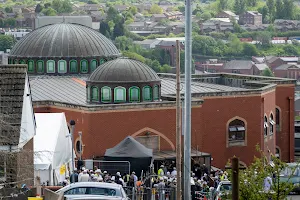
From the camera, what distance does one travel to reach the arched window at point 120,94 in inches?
1789

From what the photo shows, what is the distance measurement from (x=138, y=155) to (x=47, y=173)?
6.48 metres

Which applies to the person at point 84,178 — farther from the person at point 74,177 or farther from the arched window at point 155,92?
the arched window at point 155,92

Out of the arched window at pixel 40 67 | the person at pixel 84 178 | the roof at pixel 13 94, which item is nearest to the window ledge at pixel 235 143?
the arched window at pixel 40 67

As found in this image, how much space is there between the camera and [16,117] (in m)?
25.4

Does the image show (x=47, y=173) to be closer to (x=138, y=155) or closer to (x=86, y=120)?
(x=138, y=155)

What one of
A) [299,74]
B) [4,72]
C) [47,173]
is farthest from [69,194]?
[299,74]

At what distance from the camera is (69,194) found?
25.4m

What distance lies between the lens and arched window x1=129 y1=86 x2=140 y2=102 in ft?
150

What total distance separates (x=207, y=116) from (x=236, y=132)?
1442 mm

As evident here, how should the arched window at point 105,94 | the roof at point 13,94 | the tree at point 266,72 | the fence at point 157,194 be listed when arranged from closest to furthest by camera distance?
the roof at point 13,94, the fence at point 157,194, the arched window at point 105,94, the tree at point 266,72

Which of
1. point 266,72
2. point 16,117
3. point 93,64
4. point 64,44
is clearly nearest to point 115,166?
point 16,117

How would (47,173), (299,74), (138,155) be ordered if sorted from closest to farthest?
(47,173)
(138,155)
(299,74)

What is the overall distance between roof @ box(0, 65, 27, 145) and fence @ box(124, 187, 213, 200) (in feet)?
14.4

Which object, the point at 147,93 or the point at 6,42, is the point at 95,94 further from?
the point at 6,42
